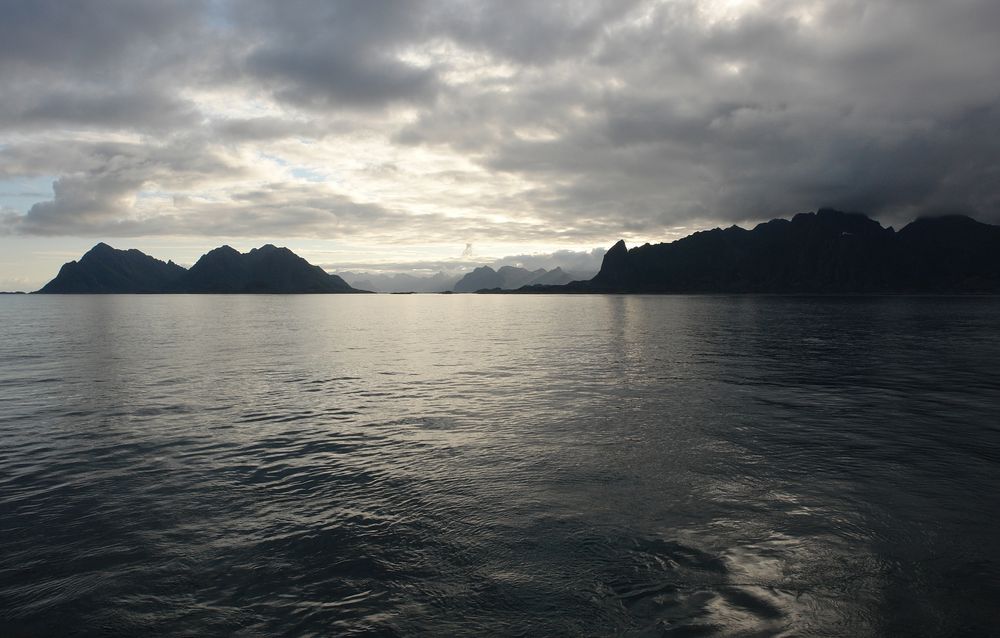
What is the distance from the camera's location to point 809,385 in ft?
131

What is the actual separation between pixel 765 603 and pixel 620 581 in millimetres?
3134

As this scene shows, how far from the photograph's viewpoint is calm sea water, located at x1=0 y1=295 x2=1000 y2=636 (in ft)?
37.0

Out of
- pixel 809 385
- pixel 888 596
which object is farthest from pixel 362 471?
pixel 809 385

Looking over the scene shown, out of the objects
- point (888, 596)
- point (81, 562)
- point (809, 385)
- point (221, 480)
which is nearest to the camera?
point (888, 596)

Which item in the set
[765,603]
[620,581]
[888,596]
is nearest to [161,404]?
[620,581]

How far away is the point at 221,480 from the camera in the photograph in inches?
767

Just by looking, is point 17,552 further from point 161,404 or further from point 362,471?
point 161,404

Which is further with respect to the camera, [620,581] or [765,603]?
[620,581]

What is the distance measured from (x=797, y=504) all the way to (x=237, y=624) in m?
16.4

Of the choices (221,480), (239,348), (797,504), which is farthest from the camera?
(239,348)

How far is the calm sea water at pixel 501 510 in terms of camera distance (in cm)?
1127

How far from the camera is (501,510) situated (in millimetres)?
16391

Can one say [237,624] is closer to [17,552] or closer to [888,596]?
[17,552]

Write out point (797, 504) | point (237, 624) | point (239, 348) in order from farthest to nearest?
point (239, 348) → point (797, 504) → point (237, 624)
